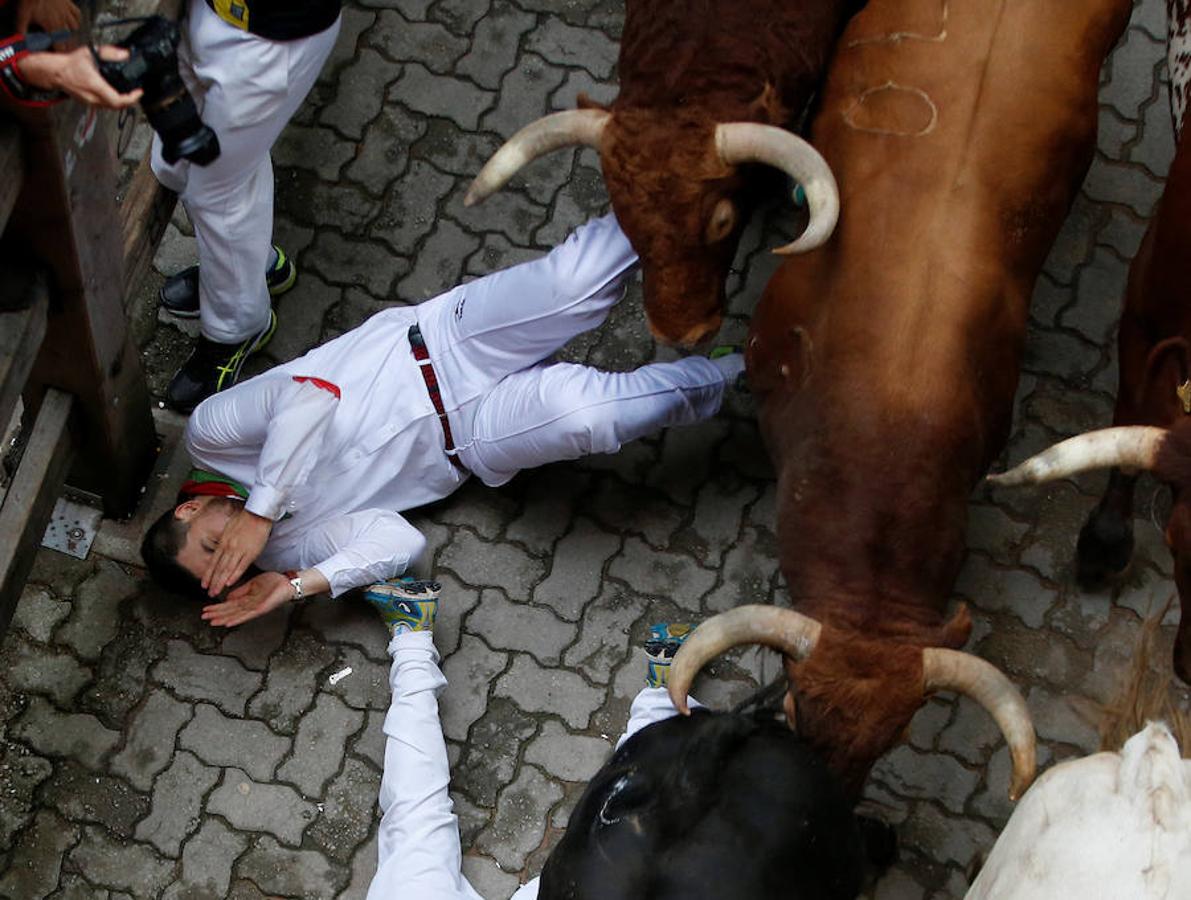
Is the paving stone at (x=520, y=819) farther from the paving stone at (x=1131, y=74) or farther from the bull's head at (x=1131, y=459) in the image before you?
the paving stone at (x=1131, y=74)

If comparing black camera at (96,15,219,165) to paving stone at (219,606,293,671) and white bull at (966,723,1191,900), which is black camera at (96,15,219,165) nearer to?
paving stone at (219,606,293,671)

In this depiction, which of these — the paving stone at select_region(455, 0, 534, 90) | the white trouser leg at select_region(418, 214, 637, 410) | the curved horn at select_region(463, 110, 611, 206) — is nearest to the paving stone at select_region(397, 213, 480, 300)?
the white trouser leg at select_region(418, 214, 637, 410)

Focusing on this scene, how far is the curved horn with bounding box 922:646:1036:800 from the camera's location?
4137 mm

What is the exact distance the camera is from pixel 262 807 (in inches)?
209

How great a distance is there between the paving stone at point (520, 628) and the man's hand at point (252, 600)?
2.32 ft

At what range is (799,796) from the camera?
3.76m

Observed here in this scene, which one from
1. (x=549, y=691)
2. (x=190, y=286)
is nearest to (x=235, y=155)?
(x=190, y=286)

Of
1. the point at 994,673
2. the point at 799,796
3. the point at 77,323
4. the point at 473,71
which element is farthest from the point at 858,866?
the point at 473,71

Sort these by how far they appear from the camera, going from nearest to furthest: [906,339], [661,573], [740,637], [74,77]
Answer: [74,77]
[740,637]
[906,339]
[661,573]

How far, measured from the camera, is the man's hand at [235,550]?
17.0ft

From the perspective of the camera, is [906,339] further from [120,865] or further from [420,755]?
[120,865]

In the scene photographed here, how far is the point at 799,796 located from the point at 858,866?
310 millimetres

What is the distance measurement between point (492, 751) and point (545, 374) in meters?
1.30

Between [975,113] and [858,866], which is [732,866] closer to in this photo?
[858,866]
